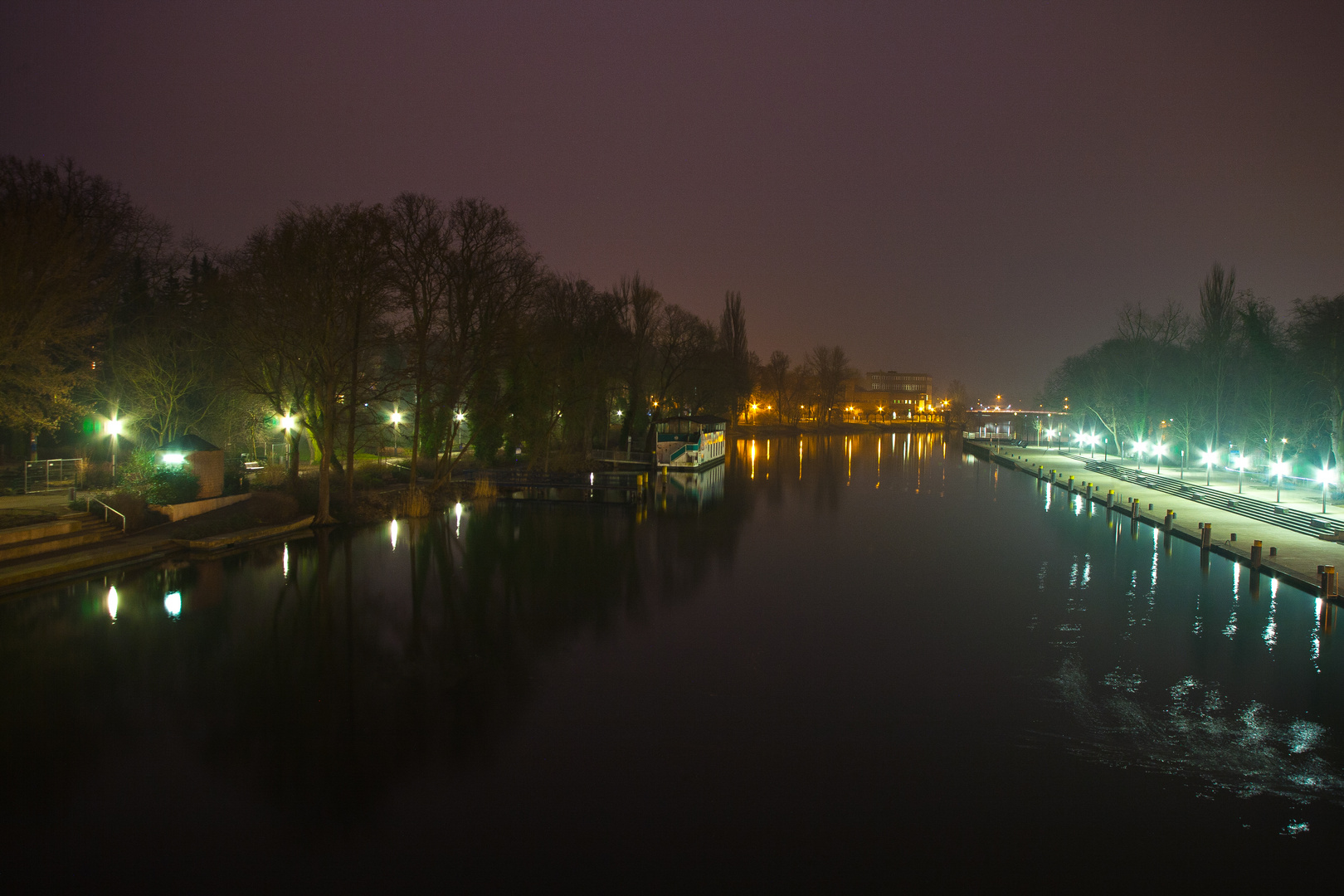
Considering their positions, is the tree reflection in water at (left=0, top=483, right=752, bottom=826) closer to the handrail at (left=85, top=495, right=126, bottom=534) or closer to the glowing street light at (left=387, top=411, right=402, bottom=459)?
the handrail at (left=85, top=495, right=126, bottom=534)

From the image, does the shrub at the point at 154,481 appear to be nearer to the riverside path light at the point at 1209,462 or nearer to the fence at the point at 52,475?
the fence at the point at 52,475

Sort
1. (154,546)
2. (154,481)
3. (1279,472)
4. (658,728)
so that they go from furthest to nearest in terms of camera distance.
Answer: (1279,472)
(154,481)
(154,546)
(658,728)

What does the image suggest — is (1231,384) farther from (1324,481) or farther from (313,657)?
(313,657)

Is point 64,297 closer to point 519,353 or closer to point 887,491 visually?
point 519,353

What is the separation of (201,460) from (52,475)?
7.06 m

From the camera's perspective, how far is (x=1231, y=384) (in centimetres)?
4547

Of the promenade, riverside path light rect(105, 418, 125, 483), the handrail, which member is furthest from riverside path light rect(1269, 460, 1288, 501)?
riverside path light rect(105, 418, 125, 483)

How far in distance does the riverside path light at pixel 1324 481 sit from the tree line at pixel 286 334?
1166 inches

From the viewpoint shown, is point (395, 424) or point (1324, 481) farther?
point (395, 424)

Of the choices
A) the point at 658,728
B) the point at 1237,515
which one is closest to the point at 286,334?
the point at 658,728

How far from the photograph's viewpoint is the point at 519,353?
104 feet

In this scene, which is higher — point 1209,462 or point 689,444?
point 689,444

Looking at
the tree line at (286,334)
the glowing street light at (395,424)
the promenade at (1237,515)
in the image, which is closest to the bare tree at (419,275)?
the tree line at (286,334)

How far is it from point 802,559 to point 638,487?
17455 mm
